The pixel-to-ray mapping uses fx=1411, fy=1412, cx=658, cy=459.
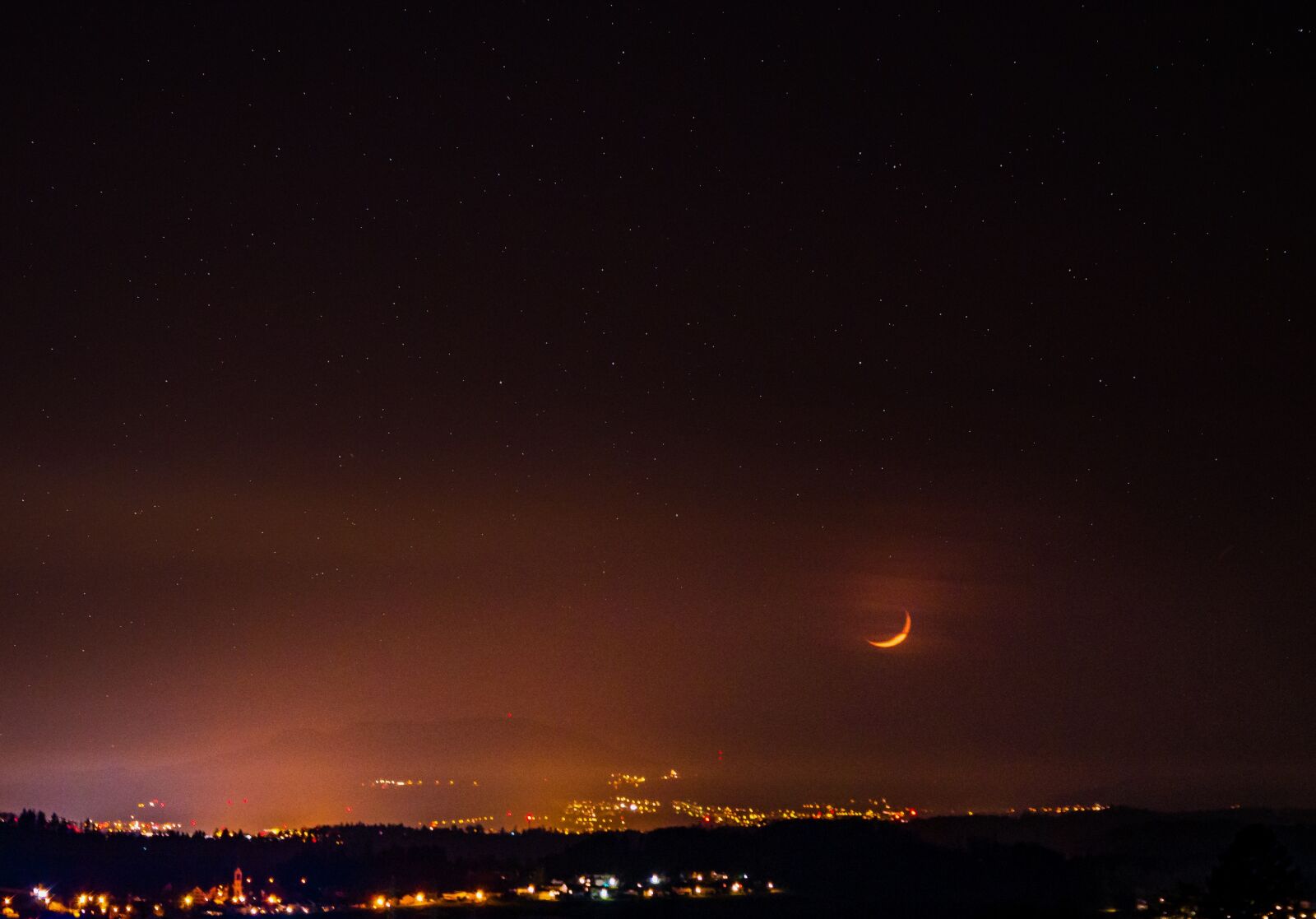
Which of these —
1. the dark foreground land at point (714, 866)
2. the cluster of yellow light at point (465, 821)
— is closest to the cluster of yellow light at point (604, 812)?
the cluster of yellow light at point (465, 821)

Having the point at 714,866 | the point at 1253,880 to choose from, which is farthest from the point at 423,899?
the point at 1253,880

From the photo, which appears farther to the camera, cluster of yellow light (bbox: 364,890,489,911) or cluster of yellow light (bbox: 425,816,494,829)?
cluster of yellow light (bbox: 425,816,494,829)

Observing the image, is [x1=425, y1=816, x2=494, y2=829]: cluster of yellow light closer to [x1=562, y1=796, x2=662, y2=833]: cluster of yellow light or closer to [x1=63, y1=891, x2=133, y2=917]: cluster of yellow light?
[x1=562, y1=796, x2=662, y2=833]: cluster of yellow light

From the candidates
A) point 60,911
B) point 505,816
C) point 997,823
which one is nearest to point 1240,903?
point 60,911

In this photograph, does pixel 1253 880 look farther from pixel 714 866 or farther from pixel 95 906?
pixel 714 866

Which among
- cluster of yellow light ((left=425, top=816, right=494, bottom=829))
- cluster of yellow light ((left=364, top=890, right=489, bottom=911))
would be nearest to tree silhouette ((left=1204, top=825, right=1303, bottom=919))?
cluster of yellow light ((left=364, top=890, right=489, bottom=911))

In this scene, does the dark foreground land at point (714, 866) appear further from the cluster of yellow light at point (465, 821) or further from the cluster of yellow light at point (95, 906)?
the cluster of yellow light at point (465, 821)
